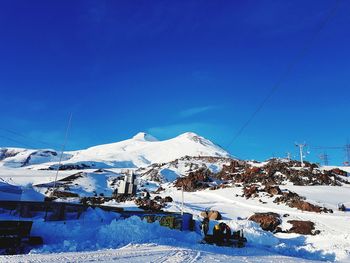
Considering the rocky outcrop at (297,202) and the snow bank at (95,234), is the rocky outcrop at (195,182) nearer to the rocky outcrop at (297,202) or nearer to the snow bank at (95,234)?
the rocky outcrop at (297,202)

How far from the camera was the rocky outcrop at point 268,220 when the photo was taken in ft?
99.2

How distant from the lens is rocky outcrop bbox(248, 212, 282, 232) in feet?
99.2

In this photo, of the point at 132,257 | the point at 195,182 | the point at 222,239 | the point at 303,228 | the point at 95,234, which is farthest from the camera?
the point at 195,182

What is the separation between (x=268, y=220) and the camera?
104 ft

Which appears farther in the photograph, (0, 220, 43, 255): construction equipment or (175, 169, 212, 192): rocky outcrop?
(175, 169, 212, 192): rocky outcrop

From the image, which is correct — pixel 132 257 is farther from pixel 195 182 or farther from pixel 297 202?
pixel 195 182

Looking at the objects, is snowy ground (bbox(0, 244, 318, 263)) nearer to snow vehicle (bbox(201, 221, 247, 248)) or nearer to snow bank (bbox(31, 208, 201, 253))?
snow bank (bbox(31, 208, 201, 253))

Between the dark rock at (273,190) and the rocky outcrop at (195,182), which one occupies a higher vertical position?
the rocky outcrop at (195,182)

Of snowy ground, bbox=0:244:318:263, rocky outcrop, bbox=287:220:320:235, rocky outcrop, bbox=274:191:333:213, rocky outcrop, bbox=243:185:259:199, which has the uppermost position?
rocky outcrop, bbox=243:185:259:199

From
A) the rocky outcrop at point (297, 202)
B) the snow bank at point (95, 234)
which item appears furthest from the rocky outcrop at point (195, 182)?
the snow bank at point (95, 234)

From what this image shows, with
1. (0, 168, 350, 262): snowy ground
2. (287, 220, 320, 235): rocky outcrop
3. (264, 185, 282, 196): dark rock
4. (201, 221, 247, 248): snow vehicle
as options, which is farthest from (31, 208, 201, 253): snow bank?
(264, 185, 282, 196): dark rock

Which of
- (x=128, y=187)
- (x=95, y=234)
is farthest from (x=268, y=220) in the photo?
(x=95, y=234)

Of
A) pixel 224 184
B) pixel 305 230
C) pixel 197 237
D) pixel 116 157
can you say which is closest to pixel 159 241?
pixel 197 237

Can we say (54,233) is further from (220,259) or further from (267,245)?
(267,245)
